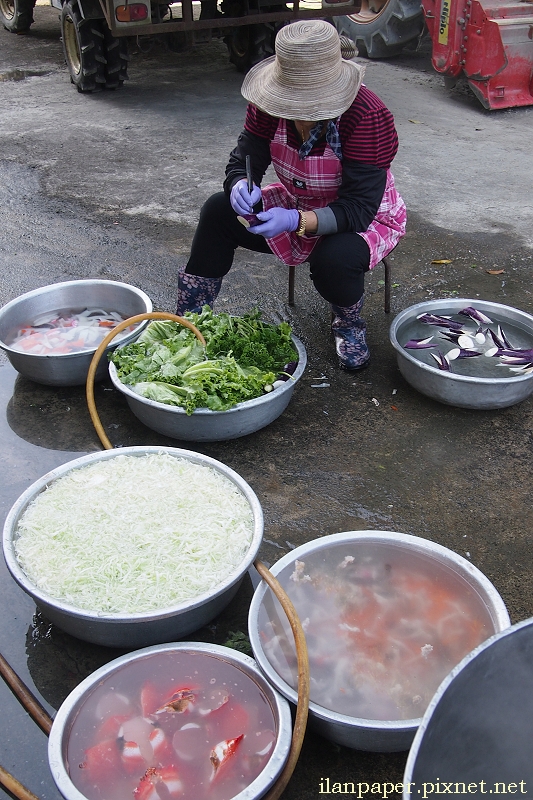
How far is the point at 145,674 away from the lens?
190 centimetres

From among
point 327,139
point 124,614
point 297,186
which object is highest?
point 327,139

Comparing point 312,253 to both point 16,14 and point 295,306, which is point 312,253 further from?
point 16,14

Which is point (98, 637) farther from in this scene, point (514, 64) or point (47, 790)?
point (514, 64)

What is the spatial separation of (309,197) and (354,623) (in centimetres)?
204

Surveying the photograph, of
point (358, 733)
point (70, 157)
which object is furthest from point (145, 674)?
point (70, 157)

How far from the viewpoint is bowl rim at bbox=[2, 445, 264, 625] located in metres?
1.87

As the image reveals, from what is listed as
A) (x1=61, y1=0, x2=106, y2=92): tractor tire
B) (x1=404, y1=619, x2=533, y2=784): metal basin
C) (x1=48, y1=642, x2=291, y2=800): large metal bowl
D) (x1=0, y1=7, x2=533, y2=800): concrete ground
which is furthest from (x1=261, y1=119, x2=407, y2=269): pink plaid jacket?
(x1=61, y1=0, x2=106, y2=92): tractor tire

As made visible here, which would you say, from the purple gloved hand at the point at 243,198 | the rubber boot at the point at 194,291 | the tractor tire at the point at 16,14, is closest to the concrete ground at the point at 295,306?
the rubber boot at the point at 194,291

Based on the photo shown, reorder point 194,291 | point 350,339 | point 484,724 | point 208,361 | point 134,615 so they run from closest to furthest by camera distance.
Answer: point 484,724
point 134,615
point 208,361
point 350,339
point 194,291

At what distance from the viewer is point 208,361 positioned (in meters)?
2.91

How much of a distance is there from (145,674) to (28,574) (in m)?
0.45

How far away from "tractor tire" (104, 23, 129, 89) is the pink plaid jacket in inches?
204

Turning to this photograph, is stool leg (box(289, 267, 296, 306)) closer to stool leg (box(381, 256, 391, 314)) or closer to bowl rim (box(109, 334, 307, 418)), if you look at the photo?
stool leg (box(381, 256, 391, 314))

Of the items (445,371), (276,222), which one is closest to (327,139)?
(276,222)
